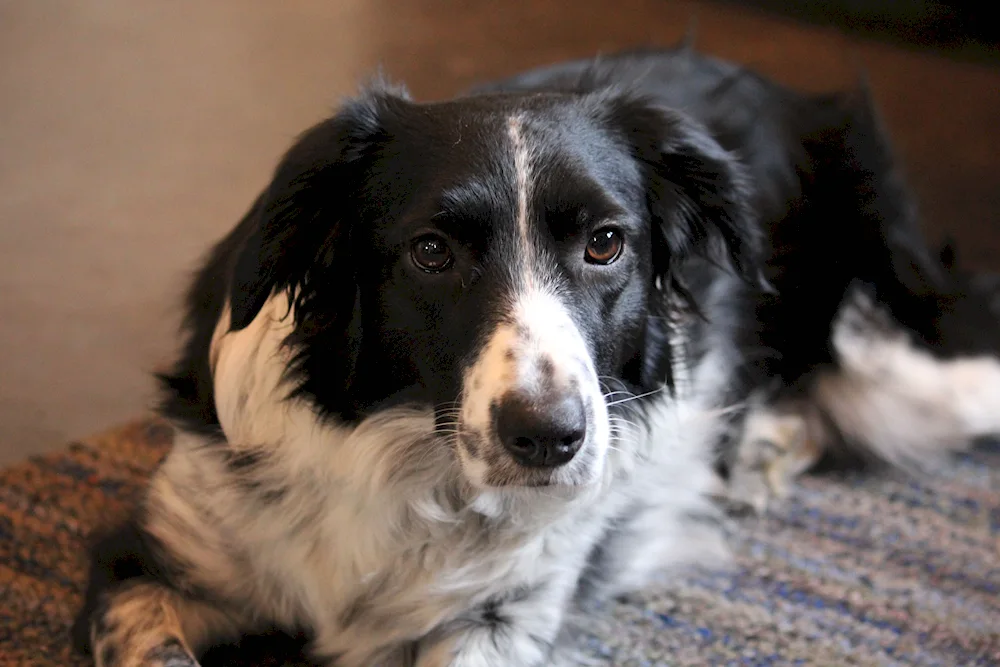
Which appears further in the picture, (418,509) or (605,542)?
(605,542)

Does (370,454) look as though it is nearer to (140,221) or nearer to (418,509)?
(418,509)

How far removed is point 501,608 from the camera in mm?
1837

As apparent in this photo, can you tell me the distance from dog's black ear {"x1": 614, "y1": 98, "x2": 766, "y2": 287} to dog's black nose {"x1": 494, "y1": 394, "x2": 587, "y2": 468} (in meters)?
0.50

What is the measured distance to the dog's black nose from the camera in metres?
1.44

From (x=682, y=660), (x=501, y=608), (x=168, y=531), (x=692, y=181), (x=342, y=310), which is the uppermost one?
(x=692, y=181)

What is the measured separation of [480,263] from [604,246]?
0.21 metres

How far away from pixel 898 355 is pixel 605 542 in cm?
107

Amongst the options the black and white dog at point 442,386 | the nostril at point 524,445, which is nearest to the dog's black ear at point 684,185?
the black and white dog at point 442,386

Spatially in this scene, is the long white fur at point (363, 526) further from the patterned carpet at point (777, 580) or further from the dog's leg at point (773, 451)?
the dog's leg at point (773, 451)

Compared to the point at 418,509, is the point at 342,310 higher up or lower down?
higher up

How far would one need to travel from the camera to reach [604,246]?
65.5 inches

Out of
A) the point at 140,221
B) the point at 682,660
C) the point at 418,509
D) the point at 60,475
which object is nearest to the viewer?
the point at 418,509

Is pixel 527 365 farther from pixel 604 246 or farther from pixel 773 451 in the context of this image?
pixel 773 451

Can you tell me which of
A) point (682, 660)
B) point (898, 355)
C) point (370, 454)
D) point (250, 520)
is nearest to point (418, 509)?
point (370, 454)
